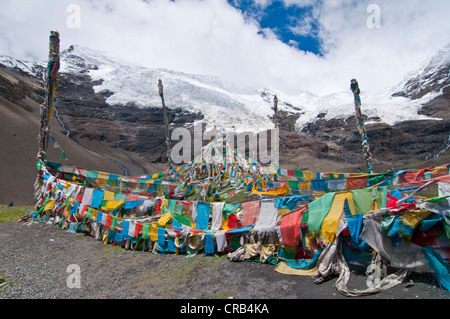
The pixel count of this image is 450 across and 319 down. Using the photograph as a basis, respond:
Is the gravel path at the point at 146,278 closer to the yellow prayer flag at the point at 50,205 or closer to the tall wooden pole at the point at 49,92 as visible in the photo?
the yellow prayer flag at the point at 50,205

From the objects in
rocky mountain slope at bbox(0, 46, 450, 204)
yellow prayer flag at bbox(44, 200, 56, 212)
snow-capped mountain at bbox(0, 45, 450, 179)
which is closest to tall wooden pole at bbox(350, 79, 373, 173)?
yellow prayer flag at bbox(44, 200, 56, 212)

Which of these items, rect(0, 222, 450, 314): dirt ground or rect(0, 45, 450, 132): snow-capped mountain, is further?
rect(0, 45, 450, 132): snow-capped mountain

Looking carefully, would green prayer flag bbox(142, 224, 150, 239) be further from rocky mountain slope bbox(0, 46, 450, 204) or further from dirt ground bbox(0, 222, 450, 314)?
rocky mountain slope bbox(0, 46, 450, 204)

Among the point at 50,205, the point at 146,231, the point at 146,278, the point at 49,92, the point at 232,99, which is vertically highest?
the point at 232,99

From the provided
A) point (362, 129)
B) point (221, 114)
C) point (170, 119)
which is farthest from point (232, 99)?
point (362, 129)

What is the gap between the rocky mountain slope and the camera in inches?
1761

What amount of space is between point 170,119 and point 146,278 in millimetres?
88917

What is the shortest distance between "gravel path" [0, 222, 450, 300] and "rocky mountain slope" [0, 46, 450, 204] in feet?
65.4

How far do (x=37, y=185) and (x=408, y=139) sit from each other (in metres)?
68.5

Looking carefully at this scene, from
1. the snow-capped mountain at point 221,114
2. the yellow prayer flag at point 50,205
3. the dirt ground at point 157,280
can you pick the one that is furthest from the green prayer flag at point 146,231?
the snow-capped mountain at point 221,114

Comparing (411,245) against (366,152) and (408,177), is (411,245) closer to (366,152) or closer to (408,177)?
(408,177)

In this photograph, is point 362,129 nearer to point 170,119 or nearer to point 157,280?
point 157,280

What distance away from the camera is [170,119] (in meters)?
94.2
